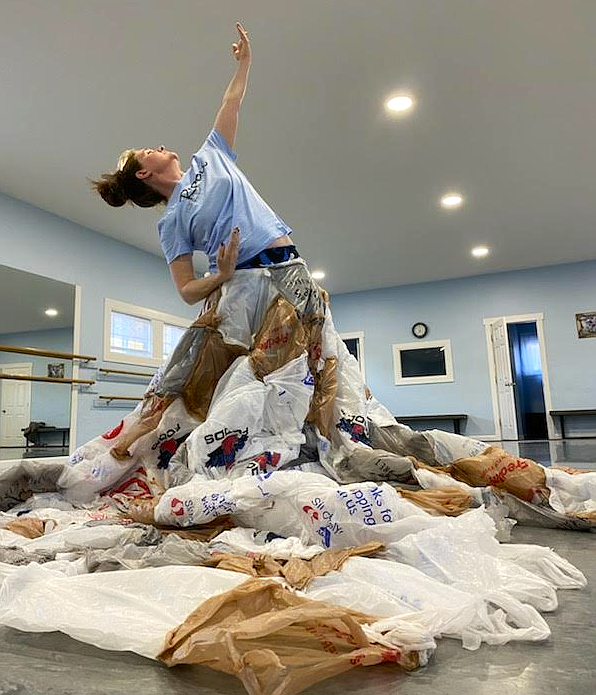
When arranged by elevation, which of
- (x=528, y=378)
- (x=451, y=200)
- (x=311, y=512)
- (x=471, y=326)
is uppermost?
(x=451, y=200)

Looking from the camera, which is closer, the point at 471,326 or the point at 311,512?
the point at 311,512

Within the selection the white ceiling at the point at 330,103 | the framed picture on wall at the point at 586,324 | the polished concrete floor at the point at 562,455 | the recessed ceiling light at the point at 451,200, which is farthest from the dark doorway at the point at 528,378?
the polished concrete floor at the point at 562,455

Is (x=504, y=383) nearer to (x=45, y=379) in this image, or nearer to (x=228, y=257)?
(x=45, y=379)

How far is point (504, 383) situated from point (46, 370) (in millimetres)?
5924

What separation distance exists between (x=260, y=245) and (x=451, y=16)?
7.42 feet

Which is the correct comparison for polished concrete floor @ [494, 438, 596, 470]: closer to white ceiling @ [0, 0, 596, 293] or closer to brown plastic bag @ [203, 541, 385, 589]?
brown plastic bag @ [203, 541, 385, 589]

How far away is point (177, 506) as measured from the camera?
1.16 metres

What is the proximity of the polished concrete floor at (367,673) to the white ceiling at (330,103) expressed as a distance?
3120 mm

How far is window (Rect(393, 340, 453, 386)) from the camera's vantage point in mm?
8312

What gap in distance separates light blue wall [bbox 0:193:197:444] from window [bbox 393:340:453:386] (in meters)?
3.97

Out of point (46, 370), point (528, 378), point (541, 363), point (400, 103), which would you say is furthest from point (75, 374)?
point (528, 378)

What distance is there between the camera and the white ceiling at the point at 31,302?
5.00 m

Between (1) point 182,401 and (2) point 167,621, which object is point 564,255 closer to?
(1) point 182,401

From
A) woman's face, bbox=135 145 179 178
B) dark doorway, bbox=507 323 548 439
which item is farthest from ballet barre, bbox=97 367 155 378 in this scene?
dark doorway, bbox=507 323 548 439
